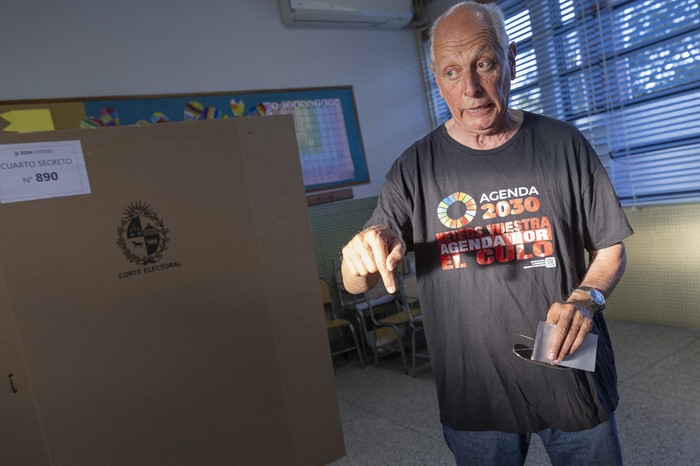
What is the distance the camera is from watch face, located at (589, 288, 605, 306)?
1000 mm

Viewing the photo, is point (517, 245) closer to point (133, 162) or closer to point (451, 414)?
point (451, 414)

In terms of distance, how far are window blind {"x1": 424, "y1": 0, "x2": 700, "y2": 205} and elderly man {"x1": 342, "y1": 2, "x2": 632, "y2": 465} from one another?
101 inches

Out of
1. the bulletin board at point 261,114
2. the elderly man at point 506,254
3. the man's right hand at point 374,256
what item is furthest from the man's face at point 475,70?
the bulletin board at point 261,114

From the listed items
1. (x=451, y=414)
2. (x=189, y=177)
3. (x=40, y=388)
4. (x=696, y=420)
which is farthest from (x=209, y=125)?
(x=696, y=420)

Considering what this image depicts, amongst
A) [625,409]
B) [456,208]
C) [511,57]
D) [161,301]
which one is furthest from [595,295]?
[625,409]

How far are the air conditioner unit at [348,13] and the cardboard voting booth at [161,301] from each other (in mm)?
2964

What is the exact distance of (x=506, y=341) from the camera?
1.09 m

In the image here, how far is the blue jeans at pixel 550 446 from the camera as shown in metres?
1.06

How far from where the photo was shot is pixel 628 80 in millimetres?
3311

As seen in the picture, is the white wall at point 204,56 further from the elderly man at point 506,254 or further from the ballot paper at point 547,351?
the ballot paper at point 547,351

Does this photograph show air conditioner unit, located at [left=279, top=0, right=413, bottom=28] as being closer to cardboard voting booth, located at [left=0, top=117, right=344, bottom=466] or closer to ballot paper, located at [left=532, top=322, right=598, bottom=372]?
cardboard voting booth, located at [left=0, top=117, right=344, bottom=466]

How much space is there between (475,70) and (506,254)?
1.33 feet

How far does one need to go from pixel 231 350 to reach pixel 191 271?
201 mm

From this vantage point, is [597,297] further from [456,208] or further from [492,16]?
[492,16]
